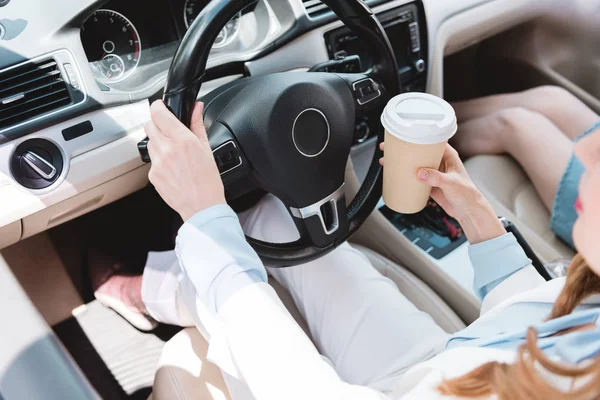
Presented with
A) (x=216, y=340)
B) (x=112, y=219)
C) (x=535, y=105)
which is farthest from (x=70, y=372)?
(x=535, y=105)

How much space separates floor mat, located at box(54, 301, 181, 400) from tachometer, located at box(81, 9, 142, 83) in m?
0.69

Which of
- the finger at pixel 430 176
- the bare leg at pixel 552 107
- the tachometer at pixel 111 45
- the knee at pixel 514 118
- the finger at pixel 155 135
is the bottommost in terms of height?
the bare leg at pixel 552 107

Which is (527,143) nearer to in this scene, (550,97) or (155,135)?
(550,97)

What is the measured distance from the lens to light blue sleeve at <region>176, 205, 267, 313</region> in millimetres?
704

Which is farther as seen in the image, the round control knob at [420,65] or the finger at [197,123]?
the round control knob at [420,65]

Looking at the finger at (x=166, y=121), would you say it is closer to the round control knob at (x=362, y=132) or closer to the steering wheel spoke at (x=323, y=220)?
the steering wheel spoke at (x=323, y=220)

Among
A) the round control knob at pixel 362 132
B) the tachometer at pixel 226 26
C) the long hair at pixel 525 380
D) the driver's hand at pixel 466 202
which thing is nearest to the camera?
the long hair at pixel 525 380

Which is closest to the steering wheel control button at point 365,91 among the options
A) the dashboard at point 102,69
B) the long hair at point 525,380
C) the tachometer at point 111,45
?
the dashboard at point 102,69

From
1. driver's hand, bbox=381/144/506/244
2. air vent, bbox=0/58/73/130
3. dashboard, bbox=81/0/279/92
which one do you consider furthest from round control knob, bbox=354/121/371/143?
air vent, bbox=0/58/73/130

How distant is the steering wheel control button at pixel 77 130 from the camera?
877 millimetres

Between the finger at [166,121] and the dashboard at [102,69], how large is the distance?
0.77 ft

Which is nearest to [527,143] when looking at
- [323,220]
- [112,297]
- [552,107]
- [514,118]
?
[514,118]

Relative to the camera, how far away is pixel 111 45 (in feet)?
3.28

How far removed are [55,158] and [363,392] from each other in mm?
605
